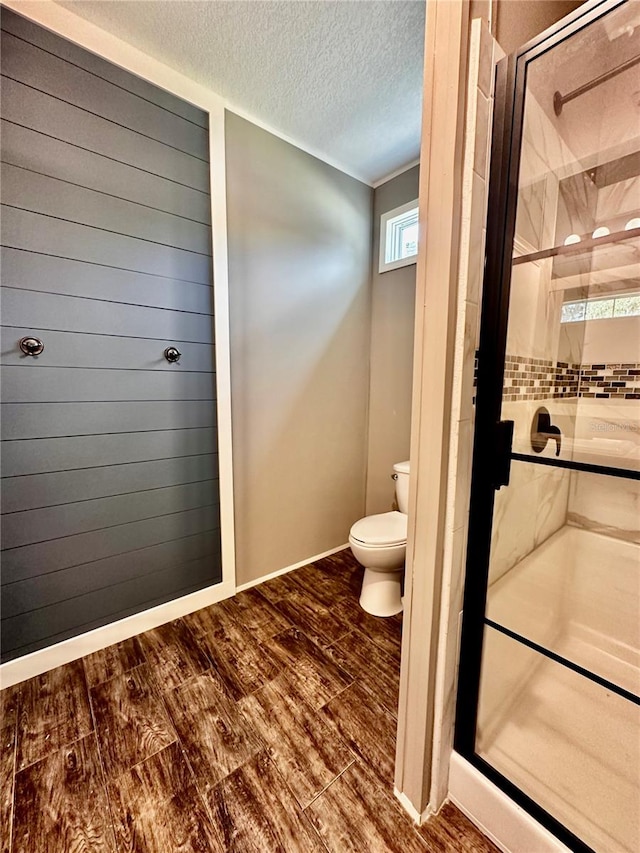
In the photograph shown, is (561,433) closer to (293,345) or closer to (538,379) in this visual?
(538,379)

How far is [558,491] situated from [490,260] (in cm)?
96

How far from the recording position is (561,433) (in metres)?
1.22

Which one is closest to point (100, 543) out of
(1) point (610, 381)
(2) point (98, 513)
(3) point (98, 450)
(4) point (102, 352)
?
(2) point (98, 513)

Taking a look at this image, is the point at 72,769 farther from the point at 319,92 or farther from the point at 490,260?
the point at 319,92

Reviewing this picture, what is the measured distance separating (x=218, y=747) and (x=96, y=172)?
2294mm

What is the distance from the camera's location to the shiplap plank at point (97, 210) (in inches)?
51.5

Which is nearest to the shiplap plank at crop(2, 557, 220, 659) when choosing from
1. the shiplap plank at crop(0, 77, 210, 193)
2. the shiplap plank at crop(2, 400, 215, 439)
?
the shiplap plank at crop(2, 400, 215, 439)

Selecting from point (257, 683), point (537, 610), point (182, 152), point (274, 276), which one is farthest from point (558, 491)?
point (182, 152)

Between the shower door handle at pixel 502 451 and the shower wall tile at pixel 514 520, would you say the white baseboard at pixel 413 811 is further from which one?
the shower door handle at pixel 502 451

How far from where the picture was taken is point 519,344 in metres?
1.01

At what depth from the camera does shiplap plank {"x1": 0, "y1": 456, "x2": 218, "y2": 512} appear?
139cm

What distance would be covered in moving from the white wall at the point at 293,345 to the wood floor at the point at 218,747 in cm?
63

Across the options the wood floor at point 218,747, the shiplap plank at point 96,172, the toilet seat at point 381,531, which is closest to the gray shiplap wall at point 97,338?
the shiplap plank at point 96,172

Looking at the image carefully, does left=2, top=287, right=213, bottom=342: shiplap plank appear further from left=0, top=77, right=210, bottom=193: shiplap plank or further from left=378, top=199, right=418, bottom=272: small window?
left=378, top=199, right=418, bottom=272: small window
